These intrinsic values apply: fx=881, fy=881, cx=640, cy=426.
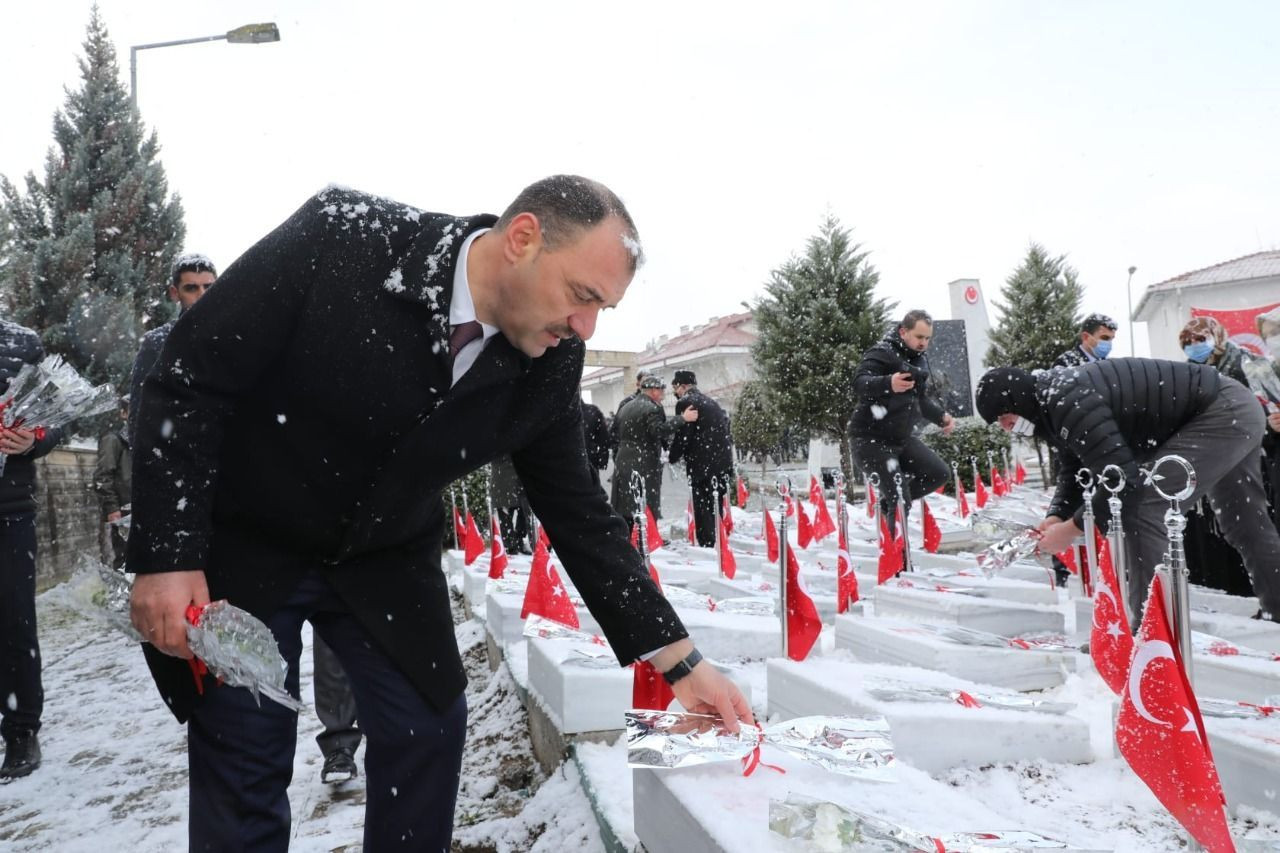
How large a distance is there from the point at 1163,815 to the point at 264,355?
7.31 feet

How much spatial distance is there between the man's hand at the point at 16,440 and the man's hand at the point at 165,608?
8.64 feet

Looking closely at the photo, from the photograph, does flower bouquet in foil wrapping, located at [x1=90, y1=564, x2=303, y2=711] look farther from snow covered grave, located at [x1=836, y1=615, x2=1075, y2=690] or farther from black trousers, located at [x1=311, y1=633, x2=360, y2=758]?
snow covered grave, located at [x1=836, y1=615, x2=1075, y2=690]

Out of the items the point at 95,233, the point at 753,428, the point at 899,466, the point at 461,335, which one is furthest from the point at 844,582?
the point at 753,428

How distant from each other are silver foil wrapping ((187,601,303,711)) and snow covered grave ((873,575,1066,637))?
10.7ft

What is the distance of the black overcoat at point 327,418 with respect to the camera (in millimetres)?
1545

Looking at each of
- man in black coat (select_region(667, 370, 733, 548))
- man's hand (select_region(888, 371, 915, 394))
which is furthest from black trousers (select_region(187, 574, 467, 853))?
man in black coat (select_region(667, 370, 733, 548))

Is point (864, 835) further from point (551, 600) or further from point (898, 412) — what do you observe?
point (898, 412)

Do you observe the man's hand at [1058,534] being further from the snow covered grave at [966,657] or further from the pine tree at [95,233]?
the pine tree at [95,233]

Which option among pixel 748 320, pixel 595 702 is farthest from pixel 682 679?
pixel 748 320

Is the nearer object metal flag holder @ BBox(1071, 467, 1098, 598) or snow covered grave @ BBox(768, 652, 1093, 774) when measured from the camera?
snow covered grave @ BBox(768, 652, 1093, 774)

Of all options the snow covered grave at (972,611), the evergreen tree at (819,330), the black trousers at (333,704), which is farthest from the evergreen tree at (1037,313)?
the black trousers at (333,704)

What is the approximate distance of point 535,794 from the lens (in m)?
2.86

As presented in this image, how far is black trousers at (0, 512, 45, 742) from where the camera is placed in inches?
142

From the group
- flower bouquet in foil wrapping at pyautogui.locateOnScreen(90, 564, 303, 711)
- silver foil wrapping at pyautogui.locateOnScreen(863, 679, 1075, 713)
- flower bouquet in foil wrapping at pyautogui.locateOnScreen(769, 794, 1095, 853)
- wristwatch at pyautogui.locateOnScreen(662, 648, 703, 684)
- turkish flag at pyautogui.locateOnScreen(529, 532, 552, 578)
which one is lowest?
silver foil wrapping at pyautogui.locateOnScreen(863, 679, 1075, 713)
